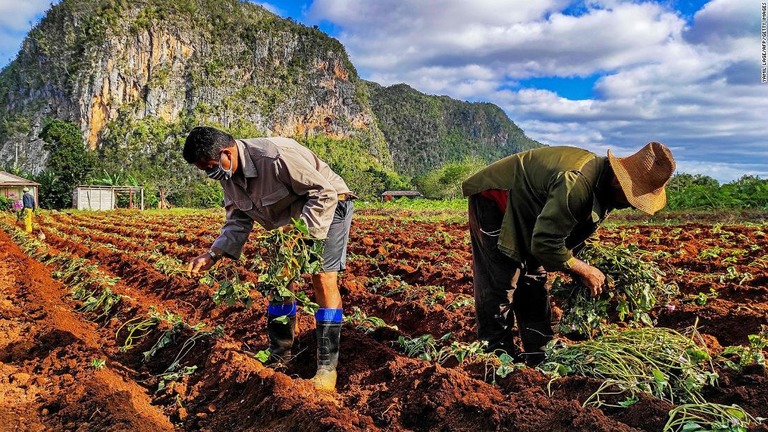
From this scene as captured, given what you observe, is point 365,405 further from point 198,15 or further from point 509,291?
point 198,15

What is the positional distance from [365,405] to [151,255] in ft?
23.6

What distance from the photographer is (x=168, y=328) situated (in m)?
4.84

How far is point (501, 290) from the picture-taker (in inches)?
143

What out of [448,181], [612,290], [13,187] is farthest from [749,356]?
[448,181]

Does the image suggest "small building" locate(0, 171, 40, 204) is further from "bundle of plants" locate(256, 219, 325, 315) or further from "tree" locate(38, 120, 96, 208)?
"bundle of plants" locate(256, 219, 325, 315)

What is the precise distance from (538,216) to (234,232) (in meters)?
2.02

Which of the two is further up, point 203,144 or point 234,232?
point 203,144

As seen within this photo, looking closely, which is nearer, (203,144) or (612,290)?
(203,144)

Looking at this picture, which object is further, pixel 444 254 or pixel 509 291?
pixel 444 254

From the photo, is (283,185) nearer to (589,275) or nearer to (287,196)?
(287,196)

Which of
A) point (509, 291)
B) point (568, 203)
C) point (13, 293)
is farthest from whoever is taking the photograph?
point (13, 293)

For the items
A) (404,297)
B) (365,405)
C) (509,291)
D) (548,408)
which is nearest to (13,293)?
(404,297)

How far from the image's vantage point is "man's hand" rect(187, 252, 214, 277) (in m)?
3.76

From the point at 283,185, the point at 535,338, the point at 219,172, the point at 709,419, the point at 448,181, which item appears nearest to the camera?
the point at 709,419
